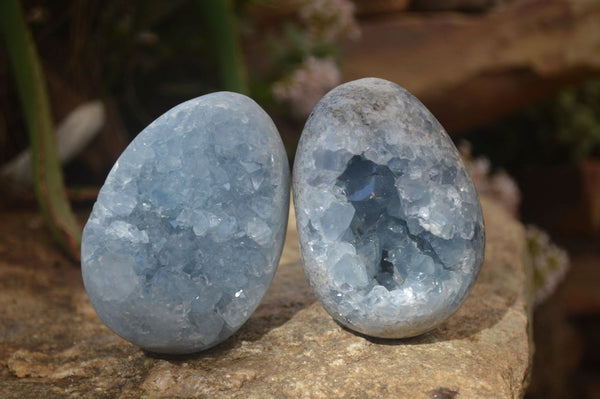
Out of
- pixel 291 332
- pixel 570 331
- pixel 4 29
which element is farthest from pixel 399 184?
pixel 570 331

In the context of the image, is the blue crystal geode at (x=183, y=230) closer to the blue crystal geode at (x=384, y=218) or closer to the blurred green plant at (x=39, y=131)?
the blue crystal geode at (x=384, y=218)

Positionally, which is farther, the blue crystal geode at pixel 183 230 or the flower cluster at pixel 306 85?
the flower cluster at pixel 306 85

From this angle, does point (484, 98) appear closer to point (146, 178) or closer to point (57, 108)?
point (57, 108)

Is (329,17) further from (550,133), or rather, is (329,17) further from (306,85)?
(550,133)

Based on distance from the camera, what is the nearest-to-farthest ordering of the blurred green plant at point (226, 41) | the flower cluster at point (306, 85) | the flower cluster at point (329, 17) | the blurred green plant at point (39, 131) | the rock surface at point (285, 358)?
the rock surface at point (285, 358), the blurred green plant at point (39, 131), the blurred green plant at point (226, 41), the flower cluster at point (306, 85), the flower cluster at point (329, 17)

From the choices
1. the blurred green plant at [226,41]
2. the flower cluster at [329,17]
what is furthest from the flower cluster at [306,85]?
the blurred green plant at [226,41]

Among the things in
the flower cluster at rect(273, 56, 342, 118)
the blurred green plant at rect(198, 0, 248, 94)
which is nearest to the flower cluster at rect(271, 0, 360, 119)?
the flower cluster at rect(273, 56, 342, 118)

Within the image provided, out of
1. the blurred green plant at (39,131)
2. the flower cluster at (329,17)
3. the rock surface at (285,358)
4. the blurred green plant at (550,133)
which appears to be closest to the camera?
the rock surface at (285,358)
